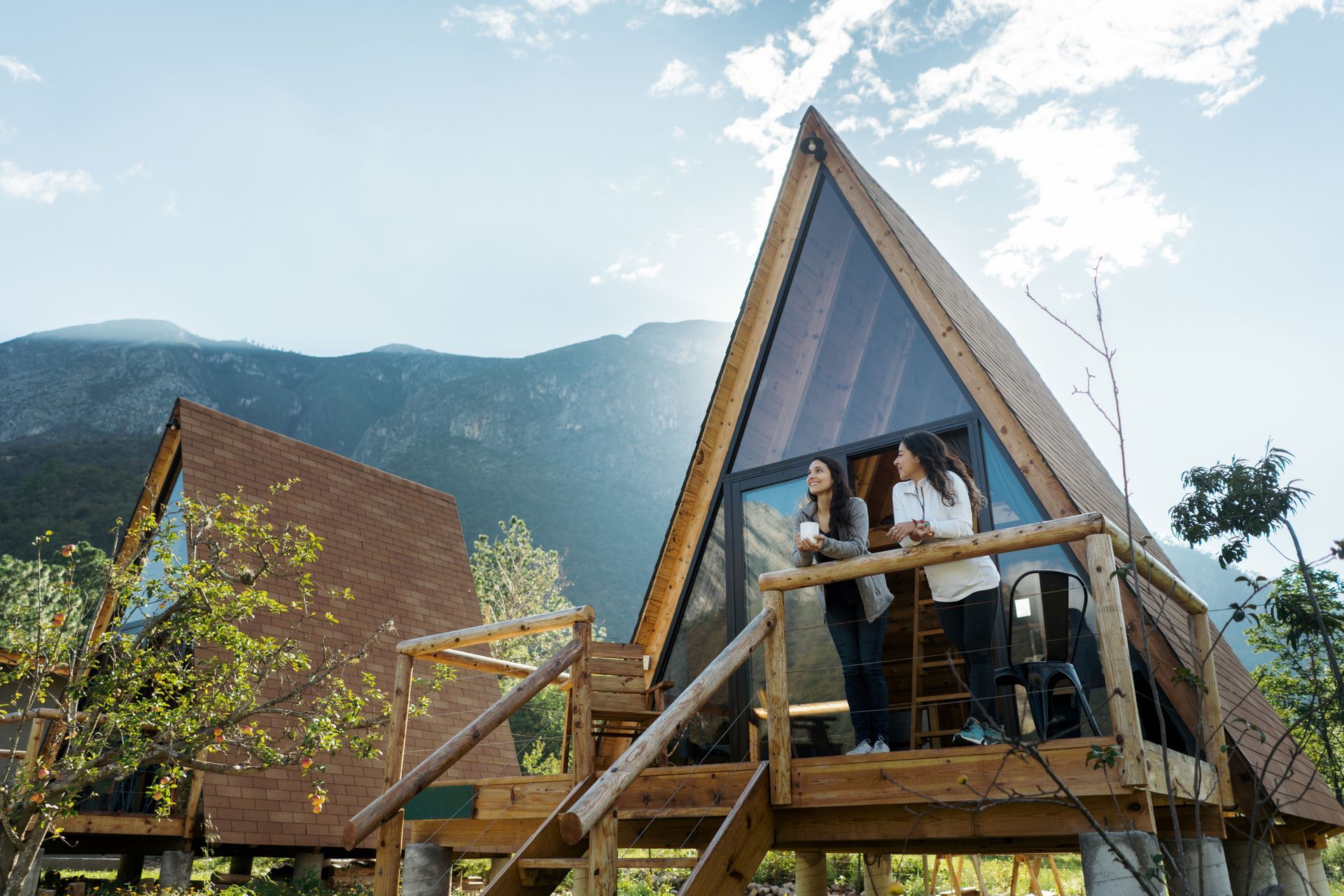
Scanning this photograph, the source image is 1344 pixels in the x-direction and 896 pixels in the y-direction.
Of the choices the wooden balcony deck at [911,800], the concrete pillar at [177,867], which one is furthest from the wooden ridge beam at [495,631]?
the concrete pillar at [177,867]

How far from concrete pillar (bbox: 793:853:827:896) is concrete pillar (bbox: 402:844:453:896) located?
2.80 meters

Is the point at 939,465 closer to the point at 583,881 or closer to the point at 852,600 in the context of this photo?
the point at 852,600

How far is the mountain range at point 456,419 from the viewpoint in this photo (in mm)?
54866

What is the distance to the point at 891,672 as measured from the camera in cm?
761

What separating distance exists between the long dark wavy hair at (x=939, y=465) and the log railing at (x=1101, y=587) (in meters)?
0.53

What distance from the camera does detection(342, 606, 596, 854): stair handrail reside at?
4551mm

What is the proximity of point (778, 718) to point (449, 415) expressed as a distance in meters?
72.8

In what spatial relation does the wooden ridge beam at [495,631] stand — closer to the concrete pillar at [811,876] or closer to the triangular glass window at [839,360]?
the triangular glass window at [839,360]

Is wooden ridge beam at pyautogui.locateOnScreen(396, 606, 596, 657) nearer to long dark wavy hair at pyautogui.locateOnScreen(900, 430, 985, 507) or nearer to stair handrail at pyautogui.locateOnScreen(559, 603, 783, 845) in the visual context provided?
stair handrail at pyautogui.locateOnScreen(559, 603, 783, 845)

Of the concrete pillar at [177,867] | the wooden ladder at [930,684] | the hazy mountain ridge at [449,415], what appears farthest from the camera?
the hazy mountain ridge at [449,415]

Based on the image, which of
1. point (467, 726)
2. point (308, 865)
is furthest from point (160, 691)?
point (467, 726)


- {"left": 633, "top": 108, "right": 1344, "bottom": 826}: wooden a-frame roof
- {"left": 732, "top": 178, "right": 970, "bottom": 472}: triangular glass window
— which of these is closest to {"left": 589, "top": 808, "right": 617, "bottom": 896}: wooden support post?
{"left": 633, "top": 108, "right": 1344, "bottom": 826}: wooden a-frame roof

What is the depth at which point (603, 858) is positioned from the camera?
3.63m

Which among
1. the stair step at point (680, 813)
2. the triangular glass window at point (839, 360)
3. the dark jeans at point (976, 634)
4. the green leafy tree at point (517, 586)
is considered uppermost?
the green leafy tree at point (517, 586)
